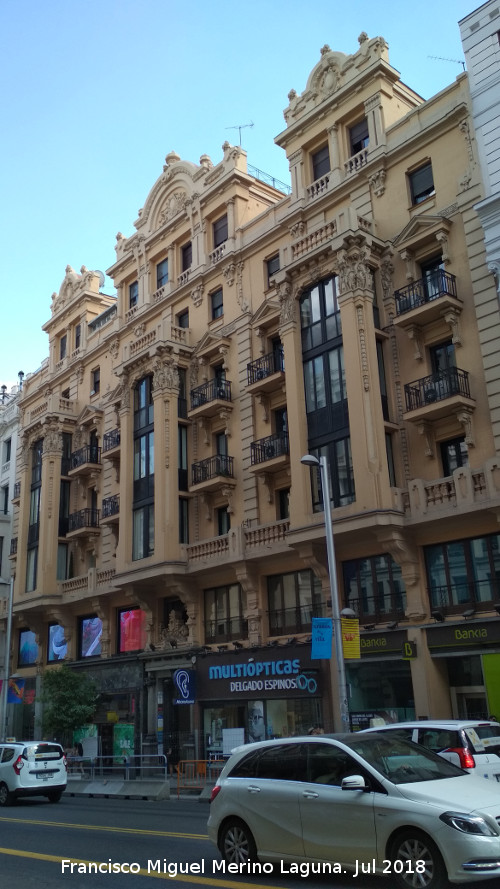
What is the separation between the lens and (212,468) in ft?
104

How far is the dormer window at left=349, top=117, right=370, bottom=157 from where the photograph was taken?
97.8ft

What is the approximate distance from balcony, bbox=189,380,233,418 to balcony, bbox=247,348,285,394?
1.52 meters

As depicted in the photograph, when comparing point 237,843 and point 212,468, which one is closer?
point 237,843

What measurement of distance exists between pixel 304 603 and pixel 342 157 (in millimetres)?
17172

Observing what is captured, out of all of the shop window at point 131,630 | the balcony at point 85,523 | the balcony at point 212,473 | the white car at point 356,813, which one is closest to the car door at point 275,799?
the white car at point 356,813

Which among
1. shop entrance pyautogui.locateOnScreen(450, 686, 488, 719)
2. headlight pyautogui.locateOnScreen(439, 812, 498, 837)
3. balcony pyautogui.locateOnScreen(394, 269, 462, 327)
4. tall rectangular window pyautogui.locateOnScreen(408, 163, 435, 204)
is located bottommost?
headlight pyautogui.locateOnScreen(439, 812, 498, 837)

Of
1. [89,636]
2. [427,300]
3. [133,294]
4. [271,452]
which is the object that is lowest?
[89,636]

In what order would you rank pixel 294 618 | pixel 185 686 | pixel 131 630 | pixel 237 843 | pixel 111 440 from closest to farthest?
pixel 237 843 < pixel 294 618 < pixel 185 686 < pixel 131 630 < pixel 111 440

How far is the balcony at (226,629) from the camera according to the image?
29492 mm

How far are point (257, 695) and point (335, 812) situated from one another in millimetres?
19600

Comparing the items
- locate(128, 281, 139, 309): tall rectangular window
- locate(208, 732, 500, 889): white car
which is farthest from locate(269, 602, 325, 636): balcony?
locate(128, 281, 139, 309): tall rectangular window

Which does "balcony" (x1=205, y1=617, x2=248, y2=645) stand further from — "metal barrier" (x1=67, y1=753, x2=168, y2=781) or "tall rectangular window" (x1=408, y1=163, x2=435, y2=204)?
"tall rectangular window" (x1=408, y1=163, x2=435, y2=204)

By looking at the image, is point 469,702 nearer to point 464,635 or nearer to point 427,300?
point 464,635

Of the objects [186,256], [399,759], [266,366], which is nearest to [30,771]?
[399,759]
